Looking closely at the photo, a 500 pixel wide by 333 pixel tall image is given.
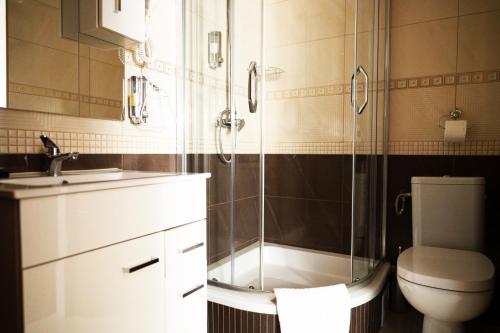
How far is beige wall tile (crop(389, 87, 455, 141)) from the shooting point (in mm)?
2107

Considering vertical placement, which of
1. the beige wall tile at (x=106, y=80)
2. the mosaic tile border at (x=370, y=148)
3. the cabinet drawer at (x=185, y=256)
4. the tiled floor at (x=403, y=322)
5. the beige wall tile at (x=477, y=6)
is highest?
the beige wall tile at (x=477, y=6)

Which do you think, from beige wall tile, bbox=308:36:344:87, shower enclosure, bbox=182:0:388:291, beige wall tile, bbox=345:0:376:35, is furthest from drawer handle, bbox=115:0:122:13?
beige wall tile, bbox=345:0:376:35

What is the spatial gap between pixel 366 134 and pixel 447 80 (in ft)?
2.02

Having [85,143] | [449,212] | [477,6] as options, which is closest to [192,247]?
[85,143]

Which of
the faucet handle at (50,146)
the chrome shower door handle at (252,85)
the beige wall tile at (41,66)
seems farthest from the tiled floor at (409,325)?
the beige wall tile at (41,66)

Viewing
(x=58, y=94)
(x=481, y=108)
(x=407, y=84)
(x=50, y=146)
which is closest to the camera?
(x=50, y=146)

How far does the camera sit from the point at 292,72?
8.08 ft

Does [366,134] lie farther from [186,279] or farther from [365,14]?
[186,279]

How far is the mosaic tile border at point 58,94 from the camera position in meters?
1.14

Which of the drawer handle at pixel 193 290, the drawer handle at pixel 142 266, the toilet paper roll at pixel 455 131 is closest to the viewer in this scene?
the drawer handle at pixel 142 266

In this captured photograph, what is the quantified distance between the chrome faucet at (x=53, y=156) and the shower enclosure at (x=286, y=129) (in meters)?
0.83

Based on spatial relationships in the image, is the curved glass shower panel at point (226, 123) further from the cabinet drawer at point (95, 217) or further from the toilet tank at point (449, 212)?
the toilet tank at point (449, 212)

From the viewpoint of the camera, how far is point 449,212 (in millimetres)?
1897

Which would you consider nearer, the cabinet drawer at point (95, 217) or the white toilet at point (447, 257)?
the cabinet drawer at point (95, 217)
